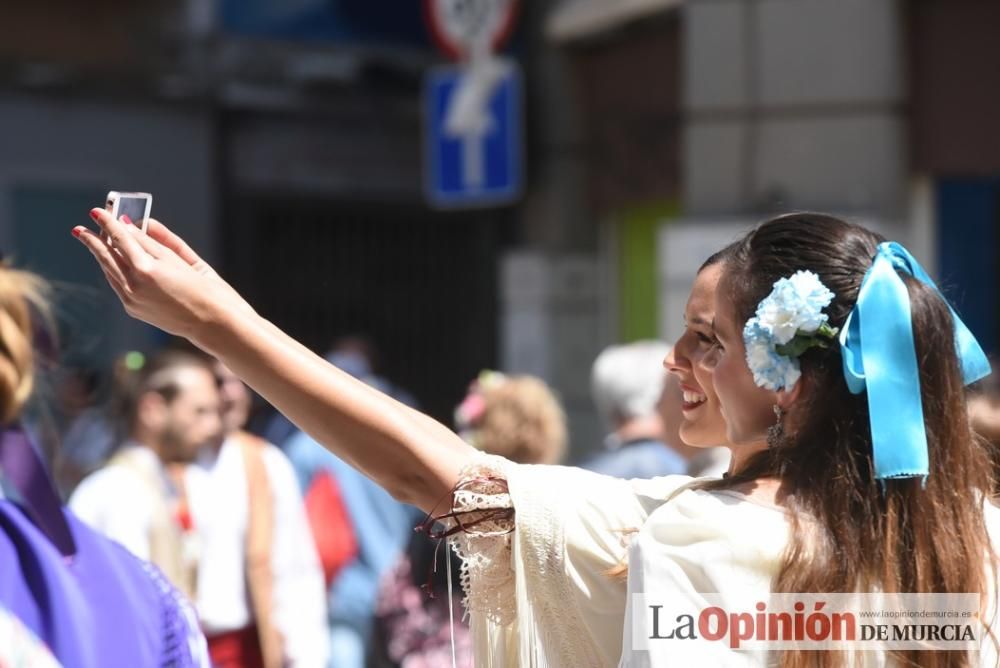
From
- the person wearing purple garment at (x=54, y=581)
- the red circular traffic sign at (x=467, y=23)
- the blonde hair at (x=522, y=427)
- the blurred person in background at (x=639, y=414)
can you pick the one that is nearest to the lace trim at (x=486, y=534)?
the person wearing purple garment at (x=54, y=581)

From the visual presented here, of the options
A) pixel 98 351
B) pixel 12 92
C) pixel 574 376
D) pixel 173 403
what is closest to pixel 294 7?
pixel 12 92

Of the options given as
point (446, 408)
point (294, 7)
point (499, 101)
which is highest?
point (294, 7)

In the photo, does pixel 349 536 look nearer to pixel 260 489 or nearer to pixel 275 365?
pixel 260 489

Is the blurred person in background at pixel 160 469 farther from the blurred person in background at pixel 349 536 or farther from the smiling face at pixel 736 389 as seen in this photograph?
the smiling face at pixel 736 389

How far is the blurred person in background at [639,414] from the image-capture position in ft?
14.6

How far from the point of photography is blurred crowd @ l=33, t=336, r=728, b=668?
4332 millimetres

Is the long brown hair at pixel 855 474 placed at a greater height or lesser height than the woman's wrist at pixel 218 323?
lesser

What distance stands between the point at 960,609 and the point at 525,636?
0.58 metres

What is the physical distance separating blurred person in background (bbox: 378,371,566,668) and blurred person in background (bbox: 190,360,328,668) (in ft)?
0.85

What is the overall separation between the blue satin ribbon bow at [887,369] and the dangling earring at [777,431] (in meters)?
0.10

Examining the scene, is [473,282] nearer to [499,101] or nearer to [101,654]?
[499,101]

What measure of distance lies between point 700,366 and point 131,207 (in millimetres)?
793

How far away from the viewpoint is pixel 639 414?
480 cm

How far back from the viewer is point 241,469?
4695 millimetres
